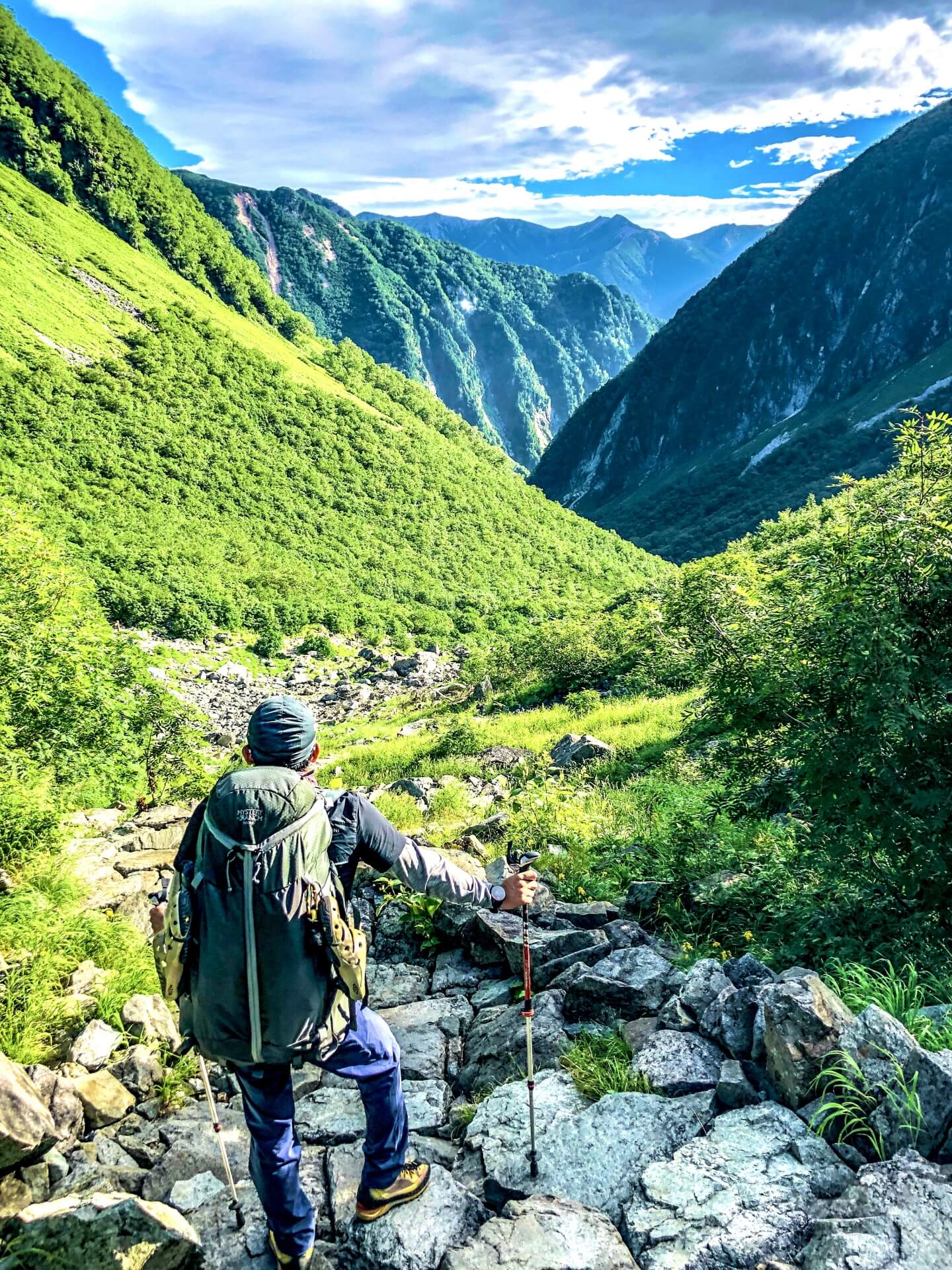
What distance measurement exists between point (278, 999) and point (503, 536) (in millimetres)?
50840

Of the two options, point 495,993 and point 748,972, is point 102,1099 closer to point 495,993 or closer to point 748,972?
point 495,993

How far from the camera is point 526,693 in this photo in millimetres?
22516

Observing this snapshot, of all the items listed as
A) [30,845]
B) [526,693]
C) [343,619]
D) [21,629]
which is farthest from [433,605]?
[30,845]

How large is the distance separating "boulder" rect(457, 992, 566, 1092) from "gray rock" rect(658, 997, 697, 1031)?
2.22 ft

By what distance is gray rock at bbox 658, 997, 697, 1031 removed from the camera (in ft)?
13.6

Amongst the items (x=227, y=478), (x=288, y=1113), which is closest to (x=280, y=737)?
(x=288, y=1113)

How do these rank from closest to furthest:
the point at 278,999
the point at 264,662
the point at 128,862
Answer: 1. the point at 278,999
2. the point at 128,862
3. the point at 264,662

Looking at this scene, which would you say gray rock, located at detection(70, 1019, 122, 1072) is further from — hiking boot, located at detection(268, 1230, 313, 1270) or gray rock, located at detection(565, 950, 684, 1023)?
gray rock, located at detection(565, 950, 684, 1023)

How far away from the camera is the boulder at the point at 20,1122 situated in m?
3.42

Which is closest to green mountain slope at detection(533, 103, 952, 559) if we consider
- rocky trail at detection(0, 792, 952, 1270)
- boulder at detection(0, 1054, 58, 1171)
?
rocky trail at detection(0, 792, 952, 1270)

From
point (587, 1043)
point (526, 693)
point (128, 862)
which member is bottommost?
point (526, 693)

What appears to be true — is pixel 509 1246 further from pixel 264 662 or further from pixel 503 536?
pixel 503 536

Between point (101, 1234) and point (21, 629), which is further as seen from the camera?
point (21, 629)

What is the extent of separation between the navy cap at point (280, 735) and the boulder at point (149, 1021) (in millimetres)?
2857
